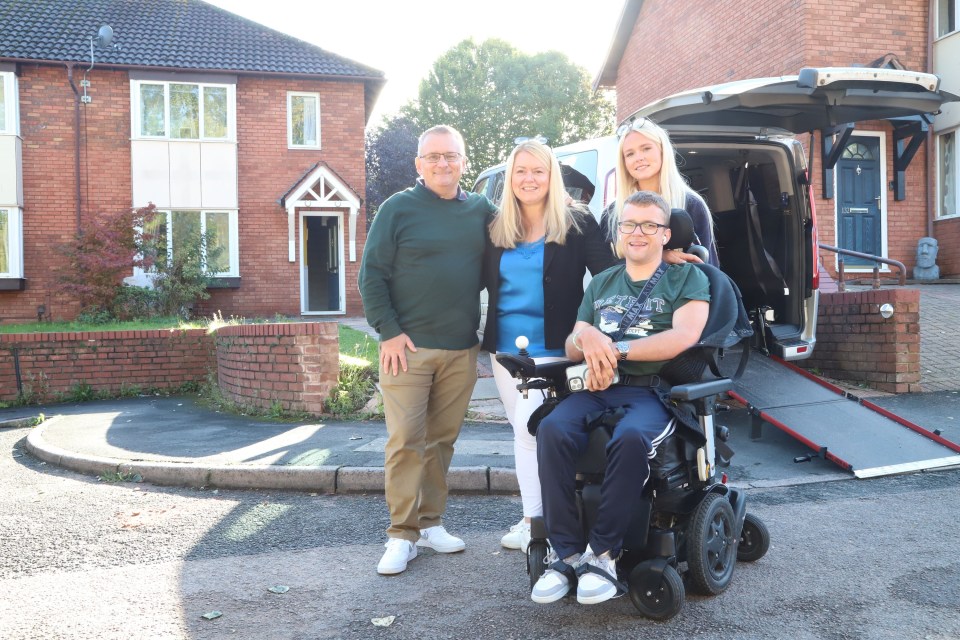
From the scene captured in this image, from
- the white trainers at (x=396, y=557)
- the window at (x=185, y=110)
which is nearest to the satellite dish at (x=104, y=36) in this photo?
the window at (x=185, y=110)

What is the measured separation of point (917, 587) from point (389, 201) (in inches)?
113

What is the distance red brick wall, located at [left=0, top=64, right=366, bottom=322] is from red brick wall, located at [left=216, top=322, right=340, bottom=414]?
10226 millimetres

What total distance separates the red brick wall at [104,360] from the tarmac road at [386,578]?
197 inches

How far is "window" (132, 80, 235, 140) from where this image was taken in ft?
60.5

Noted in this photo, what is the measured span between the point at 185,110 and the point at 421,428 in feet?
54.8

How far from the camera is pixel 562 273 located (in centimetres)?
389

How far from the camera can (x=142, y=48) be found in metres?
18.7

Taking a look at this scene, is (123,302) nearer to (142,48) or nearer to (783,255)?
(142,48)

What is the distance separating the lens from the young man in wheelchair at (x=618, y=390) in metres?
3.01

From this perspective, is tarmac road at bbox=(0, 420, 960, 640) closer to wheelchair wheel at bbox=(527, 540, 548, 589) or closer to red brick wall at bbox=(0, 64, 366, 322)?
wheelchair wheel at bbox=(527, 540, 548, 589)

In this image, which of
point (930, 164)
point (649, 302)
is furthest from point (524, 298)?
point (930, 164)

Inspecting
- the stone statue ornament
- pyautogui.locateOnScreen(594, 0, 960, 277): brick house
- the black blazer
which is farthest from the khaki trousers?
the stone statue ornament

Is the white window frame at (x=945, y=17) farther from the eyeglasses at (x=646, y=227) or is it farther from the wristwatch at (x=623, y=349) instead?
the wristwatch at (x=623, y=349)

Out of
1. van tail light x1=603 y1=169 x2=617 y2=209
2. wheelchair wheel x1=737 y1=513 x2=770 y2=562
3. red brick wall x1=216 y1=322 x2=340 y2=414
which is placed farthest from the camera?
red brick wall x1=216 y1=322 x2=340 y2=414
